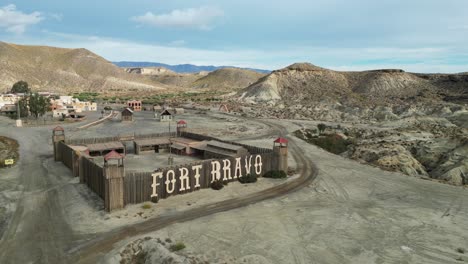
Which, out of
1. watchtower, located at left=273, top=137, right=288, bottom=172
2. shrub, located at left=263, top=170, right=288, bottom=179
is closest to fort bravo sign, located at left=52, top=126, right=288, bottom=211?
watchtower, located at left=273, top=137, right=288, bottom=172

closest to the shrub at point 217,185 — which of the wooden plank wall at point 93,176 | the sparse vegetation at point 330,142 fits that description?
the wooden plank wall at point 93,176

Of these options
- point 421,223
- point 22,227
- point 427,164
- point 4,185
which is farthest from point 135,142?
point 427,164

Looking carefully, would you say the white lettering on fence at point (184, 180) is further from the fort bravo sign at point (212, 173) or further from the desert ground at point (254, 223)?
the desert ground at point (254, 223)

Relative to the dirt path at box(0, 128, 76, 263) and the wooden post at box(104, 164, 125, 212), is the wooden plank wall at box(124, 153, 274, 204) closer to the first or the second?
the wooden post at box(104, 164, 125, 212)

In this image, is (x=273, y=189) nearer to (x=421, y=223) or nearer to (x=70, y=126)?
(x=421, y=223)

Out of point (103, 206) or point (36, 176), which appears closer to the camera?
point (103, 206)

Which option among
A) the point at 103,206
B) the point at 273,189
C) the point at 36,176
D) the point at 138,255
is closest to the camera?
the point at 138,255
